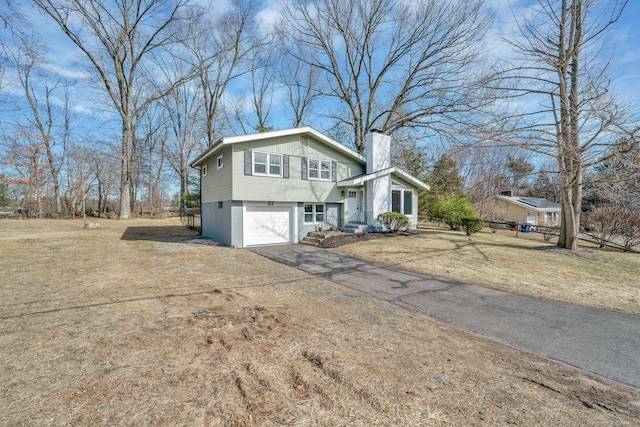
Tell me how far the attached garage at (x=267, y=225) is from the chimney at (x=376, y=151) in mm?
5691

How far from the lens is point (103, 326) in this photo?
13.1 ft

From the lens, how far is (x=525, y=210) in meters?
28.0

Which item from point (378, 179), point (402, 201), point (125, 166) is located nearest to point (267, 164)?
point (378, 179)

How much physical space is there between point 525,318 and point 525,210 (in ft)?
96.5

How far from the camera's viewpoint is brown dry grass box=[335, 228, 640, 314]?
615 centimetres

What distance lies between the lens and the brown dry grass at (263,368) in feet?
7.63

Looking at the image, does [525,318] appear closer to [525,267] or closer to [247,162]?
[525,267]

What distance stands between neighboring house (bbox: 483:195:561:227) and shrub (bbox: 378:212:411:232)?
1730cm

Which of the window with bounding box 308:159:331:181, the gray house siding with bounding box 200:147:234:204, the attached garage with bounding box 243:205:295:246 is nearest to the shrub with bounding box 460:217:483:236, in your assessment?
the window with bounding box 308:159:331:181

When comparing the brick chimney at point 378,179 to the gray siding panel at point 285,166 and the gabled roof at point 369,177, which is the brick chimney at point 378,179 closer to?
the gabled roof at point 369,177

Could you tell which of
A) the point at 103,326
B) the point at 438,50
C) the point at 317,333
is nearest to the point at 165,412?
the point at 317,333

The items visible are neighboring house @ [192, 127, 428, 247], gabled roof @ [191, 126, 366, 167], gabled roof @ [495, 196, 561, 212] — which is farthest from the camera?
gabled roof @ [495, 196, 561, 212]

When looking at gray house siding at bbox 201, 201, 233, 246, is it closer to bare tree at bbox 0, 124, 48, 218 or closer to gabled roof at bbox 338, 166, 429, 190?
gabled roof at bbox 338, 166, 429, 190

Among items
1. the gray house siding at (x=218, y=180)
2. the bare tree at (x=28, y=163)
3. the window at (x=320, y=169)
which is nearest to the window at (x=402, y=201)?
the window at (x=320, y=169)
